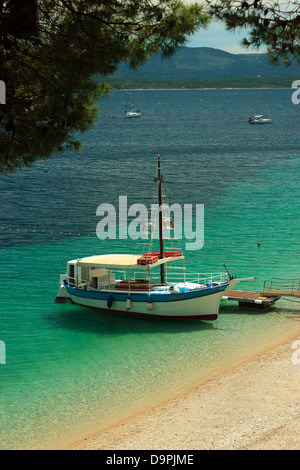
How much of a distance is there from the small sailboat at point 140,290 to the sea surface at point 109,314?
2.15 feet

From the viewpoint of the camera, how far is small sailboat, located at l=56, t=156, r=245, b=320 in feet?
94.6

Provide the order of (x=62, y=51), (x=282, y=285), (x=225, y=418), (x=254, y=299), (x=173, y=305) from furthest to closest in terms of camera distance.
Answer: (x=282, y=285), (x=254, y=299), (x=173, y=305), (x=225, y=418), (x=62, y=51)

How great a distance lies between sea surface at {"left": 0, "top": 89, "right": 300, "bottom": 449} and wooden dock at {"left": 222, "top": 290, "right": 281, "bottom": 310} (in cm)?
41

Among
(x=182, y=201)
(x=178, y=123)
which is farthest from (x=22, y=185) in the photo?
(x=178, y=123)

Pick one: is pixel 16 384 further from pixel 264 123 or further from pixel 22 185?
pixel 264 123

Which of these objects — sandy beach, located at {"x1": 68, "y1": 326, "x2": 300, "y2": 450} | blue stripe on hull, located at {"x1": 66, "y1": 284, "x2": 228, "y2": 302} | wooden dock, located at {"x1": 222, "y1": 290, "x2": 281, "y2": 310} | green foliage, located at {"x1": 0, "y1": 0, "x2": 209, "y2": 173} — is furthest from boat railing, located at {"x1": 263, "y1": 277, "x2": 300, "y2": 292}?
green foliage, located at {"x1": 0, "y1": 0, "x2": 209, "y2": 173}

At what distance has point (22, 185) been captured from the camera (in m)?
70.4

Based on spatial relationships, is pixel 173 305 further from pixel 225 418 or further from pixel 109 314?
pixel 225 418

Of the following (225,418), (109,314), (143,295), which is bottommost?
(225,418)

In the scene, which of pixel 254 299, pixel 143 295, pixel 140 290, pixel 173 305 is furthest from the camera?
pixel 254 299

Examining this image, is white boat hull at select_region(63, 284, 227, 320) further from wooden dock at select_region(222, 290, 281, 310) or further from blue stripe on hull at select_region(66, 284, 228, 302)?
wooden dock at select_region(222, 290, 281, 310)

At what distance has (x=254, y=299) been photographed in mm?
30469

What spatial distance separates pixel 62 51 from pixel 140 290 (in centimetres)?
1616

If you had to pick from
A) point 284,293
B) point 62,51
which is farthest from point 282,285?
point 62,51
